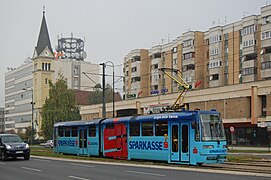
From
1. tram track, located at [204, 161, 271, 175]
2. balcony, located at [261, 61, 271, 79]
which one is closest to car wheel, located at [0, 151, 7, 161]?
tram track, located at [204, 161, 271, 175]

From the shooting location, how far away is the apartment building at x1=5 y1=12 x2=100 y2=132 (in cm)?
11538

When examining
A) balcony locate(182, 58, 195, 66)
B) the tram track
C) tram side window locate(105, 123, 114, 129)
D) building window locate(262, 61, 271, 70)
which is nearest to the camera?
the tram track

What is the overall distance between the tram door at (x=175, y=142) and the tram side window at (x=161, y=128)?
2.11ft

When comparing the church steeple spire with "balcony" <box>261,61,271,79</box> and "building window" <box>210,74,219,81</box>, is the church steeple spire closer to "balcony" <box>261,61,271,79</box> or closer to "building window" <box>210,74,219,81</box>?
"building window" <box>210,74,219,81</box>

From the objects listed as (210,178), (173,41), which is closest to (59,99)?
(173,41)

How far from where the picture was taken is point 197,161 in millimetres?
23125

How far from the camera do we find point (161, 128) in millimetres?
25906

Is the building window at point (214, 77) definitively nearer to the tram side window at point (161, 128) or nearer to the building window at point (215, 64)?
the building window at point (215, 64)

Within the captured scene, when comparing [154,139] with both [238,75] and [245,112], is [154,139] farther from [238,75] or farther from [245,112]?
[238,75]

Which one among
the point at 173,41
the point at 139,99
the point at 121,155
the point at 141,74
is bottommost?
the point at 121,155

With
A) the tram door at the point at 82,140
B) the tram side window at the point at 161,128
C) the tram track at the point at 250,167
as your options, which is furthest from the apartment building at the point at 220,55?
the tram track at the point at 250,167

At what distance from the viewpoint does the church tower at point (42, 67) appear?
115000mm

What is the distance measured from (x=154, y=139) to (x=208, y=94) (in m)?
35.0

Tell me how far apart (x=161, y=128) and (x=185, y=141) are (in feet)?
7.51
